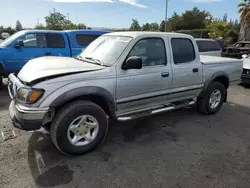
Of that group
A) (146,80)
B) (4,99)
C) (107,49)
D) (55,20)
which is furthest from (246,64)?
(55,20)

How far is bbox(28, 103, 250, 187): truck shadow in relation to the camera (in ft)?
8.83

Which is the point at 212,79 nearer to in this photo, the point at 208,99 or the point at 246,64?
the point at 208,99

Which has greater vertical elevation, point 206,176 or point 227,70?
point 227,70

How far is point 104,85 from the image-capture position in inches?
122

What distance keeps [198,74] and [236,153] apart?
1.76m

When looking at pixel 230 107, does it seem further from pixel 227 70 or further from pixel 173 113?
pixel 173 113

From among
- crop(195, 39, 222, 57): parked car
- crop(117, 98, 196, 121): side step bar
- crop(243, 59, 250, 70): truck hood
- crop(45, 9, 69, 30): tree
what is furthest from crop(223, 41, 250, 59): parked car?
crop(45, 9, 69, 30): tree

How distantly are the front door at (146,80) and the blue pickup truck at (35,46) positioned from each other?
433 centimetres

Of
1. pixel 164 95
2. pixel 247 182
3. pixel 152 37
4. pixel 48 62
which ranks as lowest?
pixel 247 182

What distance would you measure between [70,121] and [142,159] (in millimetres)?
1210

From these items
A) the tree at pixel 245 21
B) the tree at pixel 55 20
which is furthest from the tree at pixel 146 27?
the tree at pixel 245 21

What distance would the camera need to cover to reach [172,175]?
276 centimetres

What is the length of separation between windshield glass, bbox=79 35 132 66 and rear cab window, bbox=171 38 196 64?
1.02 metres

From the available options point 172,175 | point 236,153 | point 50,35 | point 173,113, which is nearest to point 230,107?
point 173,113
